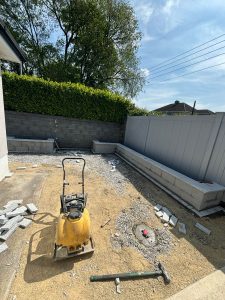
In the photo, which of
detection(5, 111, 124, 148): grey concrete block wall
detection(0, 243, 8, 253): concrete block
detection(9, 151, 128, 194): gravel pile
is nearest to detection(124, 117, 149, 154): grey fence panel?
detection(5, 111, 124, 148): grey concrete block wall

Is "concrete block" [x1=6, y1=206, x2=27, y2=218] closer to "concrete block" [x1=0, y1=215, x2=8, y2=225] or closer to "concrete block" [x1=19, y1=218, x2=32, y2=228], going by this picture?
"concrete block" [x1=0, y1=215, x2=8, y2=225]

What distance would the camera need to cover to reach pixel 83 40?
1208cm

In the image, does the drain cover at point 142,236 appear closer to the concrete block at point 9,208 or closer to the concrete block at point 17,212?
the concrete block at point 17,212

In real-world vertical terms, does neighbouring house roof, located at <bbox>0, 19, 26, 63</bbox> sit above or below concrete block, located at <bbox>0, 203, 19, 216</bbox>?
above

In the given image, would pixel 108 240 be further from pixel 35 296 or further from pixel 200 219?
pixel 200 219

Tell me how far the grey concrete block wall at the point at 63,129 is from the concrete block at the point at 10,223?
5498 mm

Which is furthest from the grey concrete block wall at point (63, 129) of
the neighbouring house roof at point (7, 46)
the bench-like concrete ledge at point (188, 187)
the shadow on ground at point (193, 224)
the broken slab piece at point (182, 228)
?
the broken slab piece at point (182, 228)

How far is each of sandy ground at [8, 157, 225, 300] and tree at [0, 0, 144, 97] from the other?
1271cm

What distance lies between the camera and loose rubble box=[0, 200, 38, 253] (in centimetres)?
272

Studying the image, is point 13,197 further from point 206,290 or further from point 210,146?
point 210,146

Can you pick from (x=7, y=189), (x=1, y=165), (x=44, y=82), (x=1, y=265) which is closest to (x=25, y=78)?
(x=44, y=82)

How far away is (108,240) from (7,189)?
9.87ft

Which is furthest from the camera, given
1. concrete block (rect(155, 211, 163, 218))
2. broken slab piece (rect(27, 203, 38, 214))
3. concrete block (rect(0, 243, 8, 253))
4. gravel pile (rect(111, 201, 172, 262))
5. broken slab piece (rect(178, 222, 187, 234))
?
concrete block (rect(155, 211, 163, 218))

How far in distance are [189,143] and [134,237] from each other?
10.6 ft
